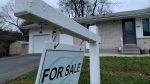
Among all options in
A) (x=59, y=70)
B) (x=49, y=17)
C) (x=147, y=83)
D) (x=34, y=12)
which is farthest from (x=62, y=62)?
(x=147, y=83)

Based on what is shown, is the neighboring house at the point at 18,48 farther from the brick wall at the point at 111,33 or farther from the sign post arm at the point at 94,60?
the sign post arm at the point at 94,60

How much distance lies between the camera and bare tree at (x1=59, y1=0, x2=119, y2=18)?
3034 centimetres

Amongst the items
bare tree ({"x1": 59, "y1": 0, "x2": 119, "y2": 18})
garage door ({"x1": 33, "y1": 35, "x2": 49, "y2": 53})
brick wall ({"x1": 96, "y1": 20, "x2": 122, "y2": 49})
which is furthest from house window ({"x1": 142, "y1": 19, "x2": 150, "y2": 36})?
bare tree ({"x1": 59, "y1": 0, "x2": 119, "y2": 18})

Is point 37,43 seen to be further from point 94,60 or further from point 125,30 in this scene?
point 94,60

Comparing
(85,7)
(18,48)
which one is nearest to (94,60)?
(18,48)

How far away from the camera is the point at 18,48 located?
63.1ft

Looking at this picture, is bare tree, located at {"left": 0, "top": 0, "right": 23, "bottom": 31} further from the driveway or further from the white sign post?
the white sign post

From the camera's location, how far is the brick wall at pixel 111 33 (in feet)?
42.4

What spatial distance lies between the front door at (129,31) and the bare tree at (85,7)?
1780 cm

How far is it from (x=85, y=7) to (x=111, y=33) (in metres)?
18.8

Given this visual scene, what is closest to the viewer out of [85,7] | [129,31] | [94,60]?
[94,60]

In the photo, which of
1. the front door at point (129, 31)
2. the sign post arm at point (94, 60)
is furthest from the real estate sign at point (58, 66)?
the front door at point (129, 31)

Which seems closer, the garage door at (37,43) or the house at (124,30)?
the house at (124,30)

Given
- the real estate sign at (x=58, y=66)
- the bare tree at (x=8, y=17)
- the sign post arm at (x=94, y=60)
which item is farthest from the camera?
the bare tree at (x=8, y=17)
